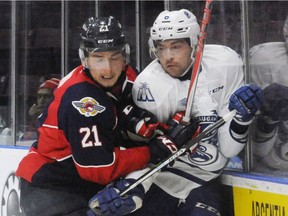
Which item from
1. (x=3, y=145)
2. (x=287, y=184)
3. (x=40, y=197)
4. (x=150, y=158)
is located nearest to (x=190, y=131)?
(x=150, y=158)

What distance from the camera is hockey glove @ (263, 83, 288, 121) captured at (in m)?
2.91

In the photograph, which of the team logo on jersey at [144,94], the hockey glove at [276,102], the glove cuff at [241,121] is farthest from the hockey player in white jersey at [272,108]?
the team logo on jersey at [144,94]

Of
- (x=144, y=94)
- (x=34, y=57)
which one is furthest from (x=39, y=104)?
(x=144, y=94)

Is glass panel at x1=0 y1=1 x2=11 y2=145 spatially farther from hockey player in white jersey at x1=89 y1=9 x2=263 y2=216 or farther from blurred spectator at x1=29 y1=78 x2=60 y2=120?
hockey player in white jersey at x1=89 y1=9 x2=263 y2=216

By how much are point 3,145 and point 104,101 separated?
1.99m

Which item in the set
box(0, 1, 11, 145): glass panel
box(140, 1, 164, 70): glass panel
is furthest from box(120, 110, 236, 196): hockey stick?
box(0, 1, 11, 145): glass panel

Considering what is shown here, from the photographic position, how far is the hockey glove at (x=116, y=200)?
280cm

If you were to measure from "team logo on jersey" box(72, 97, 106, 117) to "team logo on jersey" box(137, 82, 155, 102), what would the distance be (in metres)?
0.24

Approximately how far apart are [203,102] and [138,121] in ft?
0.90

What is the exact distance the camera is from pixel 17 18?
490cm

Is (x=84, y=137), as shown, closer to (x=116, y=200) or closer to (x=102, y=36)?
(x=116, y=200)

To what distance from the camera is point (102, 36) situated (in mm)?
2904

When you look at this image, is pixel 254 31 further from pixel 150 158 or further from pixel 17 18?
pixel 17 18

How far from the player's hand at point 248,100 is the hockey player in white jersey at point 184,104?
109 mm
